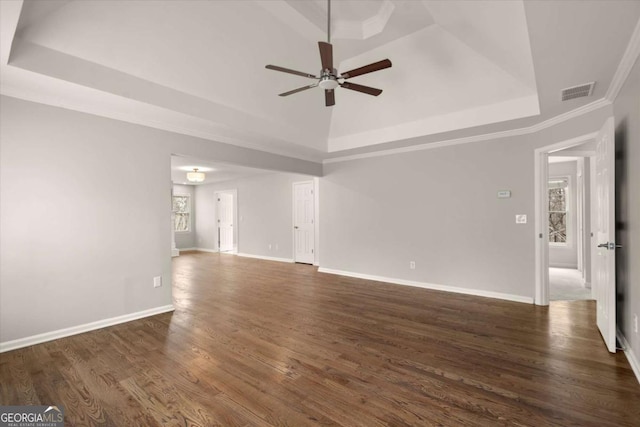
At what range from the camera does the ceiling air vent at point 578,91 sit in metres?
2.84

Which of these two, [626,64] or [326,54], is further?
[326,54]

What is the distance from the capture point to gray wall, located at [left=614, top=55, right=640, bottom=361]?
2.36 meters

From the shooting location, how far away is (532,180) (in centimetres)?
417

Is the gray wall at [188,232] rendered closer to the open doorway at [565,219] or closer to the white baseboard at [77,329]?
the white baseboard at [77,329]

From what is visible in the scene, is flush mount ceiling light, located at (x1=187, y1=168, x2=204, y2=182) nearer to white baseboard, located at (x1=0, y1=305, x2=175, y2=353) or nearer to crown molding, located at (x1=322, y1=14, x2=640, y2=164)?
crown molding, located at (x1=322, y1=14, x2=640, y2=164)

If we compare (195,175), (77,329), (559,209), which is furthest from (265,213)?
(559,209)

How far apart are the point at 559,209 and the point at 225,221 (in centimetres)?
984

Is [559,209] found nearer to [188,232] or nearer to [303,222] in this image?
[303,222]

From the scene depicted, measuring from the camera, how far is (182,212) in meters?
10.8

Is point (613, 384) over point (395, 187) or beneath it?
beneath

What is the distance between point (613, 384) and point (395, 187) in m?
3.83

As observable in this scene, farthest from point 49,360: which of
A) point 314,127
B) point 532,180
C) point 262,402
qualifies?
point 532,180

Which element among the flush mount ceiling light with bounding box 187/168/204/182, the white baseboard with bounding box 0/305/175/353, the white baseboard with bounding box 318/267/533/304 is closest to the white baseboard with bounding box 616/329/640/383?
the white baseboard with bounding box 318/267/533/304

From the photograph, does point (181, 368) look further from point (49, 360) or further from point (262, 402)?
point (49, 360)
